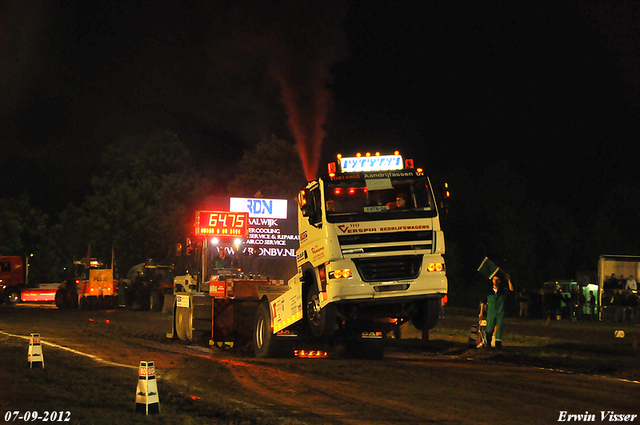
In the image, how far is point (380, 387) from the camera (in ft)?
40.5

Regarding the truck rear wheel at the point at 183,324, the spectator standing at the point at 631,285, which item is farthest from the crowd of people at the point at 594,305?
the truck rear wheel at the point at 183,324

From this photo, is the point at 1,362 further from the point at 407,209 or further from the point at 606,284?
the point at 606,284

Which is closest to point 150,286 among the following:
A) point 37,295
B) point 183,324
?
point 37,295

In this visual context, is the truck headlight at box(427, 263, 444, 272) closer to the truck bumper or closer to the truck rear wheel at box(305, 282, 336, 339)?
the truck bumper

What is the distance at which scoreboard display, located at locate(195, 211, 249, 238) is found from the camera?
81.2 feet

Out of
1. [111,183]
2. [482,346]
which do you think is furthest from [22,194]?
[482,346]

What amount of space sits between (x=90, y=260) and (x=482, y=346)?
2820cm

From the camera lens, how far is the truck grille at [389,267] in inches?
549

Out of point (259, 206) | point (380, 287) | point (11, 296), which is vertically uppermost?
point (259, 206)

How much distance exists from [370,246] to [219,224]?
12.1 m

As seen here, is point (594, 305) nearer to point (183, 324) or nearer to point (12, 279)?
point (183, 324)

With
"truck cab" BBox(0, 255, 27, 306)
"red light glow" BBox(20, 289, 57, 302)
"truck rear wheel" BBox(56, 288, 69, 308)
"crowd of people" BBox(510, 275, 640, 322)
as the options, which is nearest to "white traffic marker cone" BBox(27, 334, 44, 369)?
"crowd of people" BBox(510, 275, 640, 322)

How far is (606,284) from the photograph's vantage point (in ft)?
107

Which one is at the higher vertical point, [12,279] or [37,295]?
[12,279]
